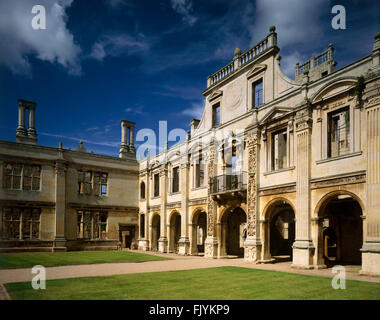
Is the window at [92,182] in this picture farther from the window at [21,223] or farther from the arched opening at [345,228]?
the arched opening at [345,228]

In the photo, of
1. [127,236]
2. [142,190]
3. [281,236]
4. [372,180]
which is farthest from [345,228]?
[127,236]

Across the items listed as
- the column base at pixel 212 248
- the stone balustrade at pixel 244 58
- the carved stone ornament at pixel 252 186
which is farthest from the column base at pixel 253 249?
the stone balustrade at pixel 244 58

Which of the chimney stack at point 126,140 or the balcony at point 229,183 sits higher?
the chimney stack at point 126,140

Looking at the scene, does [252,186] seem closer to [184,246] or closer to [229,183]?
[229,183]

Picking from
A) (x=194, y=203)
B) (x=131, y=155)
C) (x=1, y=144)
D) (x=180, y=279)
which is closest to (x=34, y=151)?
(x=1, y=144)

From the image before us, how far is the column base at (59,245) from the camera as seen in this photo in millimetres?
27797

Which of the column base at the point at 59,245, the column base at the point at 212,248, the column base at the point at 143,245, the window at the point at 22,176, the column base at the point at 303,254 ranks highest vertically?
the window at the point at 22,176

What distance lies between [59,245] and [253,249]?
56.6 ft

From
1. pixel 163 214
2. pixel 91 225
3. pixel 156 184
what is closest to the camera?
pixel 163 214

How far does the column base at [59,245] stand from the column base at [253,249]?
16549 mm

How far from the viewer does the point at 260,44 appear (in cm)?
2009

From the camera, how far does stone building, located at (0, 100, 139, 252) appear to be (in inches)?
1064

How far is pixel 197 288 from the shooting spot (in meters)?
10.1
